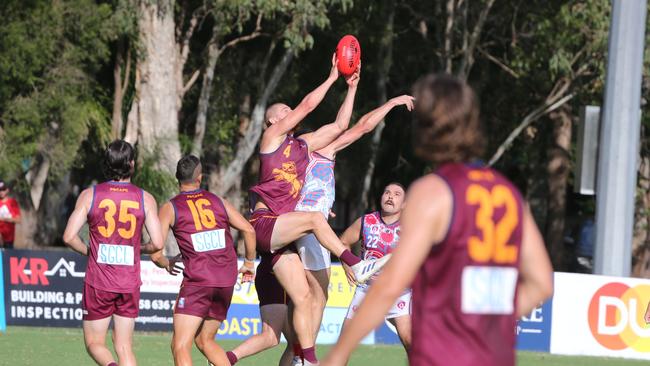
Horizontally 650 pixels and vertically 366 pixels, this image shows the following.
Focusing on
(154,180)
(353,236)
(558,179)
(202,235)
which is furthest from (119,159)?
(558,179)

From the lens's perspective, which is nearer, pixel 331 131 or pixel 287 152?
pixel 287 152

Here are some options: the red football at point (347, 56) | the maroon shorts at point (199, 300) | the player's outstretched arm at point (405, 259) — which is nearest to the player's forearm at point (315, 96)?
the red football at point (347, 56)

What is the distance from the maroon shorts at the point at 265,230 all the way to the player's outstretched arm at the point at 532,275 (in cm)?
485

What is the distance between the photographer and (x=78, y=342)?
585 inches

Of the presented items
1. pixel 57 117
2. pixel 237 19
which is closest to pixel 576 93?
pixel 237 19

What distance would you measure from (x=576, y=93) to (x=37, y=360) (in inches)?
715

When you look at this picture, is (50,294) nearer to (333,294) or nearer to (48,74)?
(333,294)

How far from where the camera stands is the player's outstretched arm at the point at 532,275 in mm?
4207

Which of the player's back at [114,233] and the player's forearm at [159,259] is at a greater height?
the player's back at [114,233]

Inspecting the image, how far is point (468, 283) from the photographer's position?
157 inches

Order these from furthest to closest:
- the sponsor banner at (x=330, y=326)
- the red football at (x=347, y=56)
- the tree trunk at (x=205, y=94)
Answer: the tree trunk at (x=205, y=94) → the sponsor banner at (x=330, y=326) → the red football at (x=347, y=56)

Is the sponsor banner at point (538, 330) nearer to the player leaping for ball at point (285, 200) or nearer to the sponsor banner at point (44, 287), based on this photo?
the sponsor banner at point (44, 287)

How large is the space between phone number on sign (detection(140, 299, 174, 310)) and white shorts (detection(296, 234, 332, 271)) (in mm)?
7300

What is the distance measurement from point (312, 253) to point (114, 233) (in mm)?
1669
